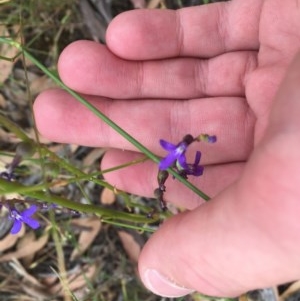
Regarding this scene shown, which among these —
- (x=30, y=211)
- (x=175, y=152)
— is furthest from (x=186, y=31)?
(x=30, y=211)

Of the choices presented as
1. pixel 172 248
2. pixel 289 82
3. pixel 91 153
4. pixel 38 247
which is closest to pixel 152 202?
pixel 91 153

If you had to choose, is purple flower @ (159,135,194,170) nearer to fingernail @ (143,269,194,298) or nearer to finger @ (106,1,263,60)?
fingernail @ (143,269,194,298)

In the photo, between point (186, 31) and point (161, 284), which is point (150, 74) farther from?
point (161, 284)

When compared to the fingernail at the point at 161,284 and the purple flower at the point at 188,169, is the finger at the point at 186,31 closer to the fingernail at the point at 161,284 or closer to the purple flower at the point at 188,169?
the purple flower at the point at 188,169

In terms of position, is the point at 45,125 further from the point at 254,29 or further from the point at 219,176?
the point at 254,29

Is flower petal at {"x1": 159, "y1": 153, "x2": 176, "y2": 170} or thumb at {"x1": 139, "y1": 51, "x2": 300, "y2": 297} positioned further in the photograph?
flower petal at {"x1": 159, "y1": 153, "x2": 176, "y2": 170}

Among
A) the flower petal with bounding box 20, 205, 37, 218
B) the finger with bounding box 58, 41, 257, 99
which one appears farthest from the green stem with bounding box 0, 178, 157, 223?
the finger with bounding box 58, 41, 257, 99
